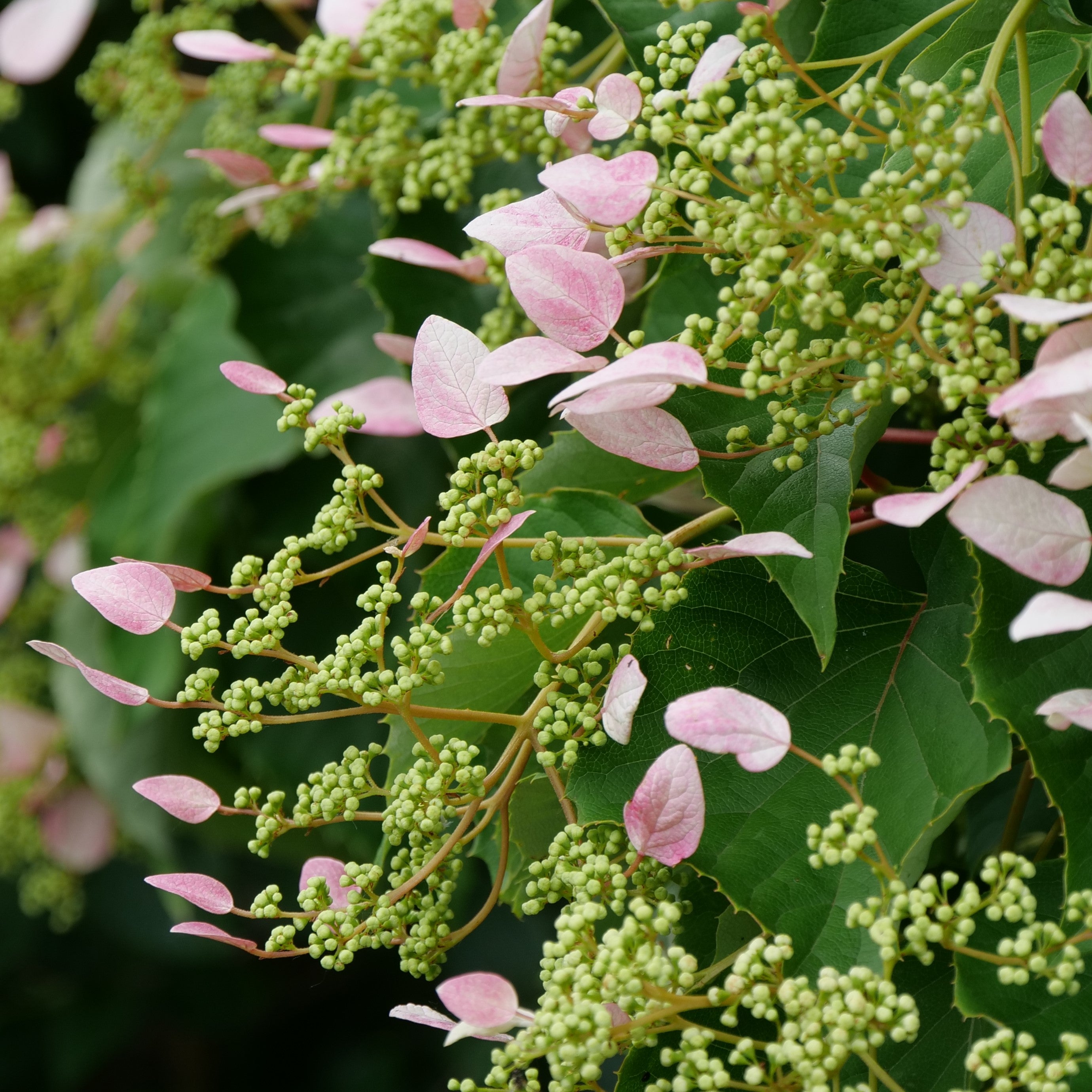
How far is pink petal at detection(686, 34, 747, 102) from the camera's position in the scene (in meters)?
0.37

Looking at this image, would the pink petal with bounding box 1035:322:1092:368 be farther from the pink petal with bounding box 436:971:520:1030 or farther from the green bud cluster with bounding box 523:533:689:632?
the pink petal with bounding box 436:971:520:1030

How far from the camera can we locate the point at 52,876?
1.27 meters

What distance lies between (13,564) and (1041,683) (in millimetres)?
1206

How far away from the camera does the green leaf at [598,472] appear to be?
0.49 m

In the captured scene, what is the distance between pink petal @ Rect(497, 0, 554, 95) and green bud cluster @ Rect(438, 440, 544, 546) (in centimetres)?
20

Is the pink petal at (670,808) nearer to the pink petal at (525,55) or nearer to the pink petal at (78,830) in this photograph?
the pink petal at (525,55)

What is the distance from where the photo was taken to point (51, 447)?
1.23m

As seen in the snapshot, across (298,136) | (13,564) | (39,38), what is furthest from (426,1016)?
(13,564)

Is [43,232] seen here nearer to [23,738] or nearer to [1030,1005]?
[23,738]

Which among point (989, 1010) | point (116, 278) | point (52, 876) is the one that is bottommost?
point (52, 876)

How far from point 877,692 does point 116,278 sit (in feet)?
3.59

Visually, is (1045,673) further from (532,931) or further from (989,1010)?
(532,931)

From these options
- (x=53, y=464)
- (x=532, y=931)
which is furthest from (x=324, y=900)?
(x=532, y=931)

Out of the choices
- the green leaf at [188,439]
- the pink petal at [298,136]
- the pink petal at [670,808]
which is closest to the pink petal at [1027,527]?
the pink petal at [670,808]
